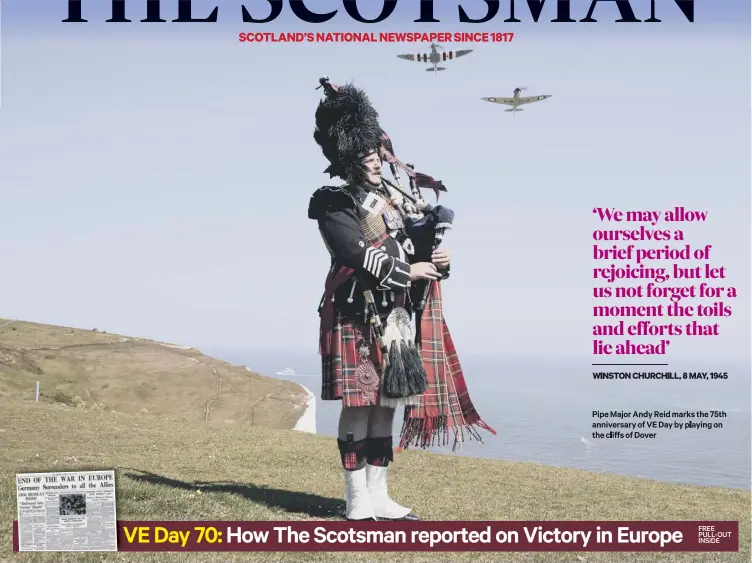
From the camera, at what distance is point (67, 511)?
7207 millimetres

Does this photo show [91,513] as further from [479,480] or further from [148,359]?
[148,359]

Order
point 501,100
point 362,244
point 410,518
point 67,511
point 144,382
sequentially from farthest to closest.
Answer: point 144,382 < point 501,100 < point 410,518 < point 362,244 < point 67,511

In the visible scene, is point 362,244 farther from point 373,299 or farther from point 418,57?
point 418,57

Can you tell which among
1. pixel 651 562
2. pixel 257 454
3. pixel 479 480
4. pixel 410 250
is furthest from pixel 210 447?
pixel 651 562

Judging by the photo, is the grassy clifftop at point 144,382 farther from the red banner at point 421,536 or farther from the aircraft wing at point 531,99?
the aircraft wing at point 531,99

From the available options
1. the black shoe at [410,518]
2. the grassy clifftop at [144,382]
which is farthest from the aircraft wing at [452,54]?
the grassy clifftop at [144,382]

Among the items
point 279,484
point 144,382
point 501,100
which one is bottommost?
point 279,484

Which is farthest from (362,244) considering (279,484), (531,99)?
(279,484)

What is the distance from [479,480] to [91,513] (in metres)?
5.58

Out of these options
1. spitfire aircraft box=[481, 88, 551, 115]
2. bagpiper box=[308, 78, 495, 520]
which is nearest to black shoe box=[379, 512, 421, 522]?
bagpiper box=[308, 78, 495, 520]

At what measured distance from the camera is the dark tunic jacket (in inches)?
295

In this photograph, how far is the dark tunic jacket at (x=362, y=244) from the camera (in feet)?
24.6

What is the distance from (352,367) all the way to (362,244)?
3.68ft

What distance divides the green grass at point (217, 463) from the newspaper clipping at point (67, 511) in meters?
0.13
